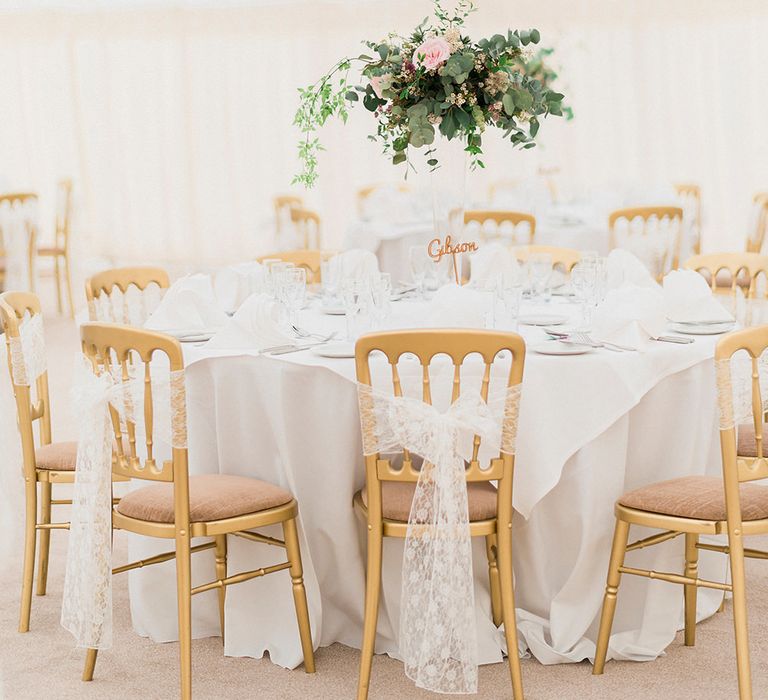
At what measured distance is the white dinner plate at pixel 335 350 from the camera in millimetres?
3021

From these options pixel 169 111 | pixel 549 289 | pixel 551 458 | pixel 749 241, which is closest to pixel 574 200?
pixel 749 241

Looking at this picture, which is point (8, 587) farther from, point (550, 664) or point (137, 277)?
point (550, 664)

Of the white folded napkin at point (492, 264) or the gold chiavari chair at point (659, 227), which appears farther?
the gold chiavari chair at point (659, 227)

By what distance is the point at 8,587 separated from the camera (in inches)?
147

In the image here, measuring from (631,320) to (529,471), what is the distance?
0.51 metres

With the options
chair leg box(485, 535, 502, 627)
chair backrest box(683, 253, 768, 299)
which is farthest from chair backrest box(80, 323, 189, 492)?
chair backrest box(683, 253, 768, 299)

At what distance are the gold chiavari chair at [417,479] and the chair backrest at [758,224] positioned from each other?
4.13 meters

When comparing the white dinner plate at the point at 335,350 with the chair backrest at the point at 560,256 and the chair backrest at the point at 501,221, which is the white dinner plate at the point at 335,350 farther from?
the chair backrest at the point at 501,221

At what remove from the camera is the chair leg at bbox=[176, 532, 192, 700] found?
2818mm

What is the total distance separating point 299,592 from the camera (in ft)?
9.97

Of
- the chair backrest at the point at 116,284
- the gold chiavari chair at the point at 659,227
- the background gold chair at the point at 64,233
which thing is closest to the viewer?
the chair backrest at the point at 116,284

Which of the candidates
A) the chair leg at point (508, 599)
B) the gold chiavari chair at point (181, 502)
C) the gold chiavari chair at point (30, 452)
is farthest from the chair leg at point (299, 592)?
the gold chiavari chair at point (30, 452)

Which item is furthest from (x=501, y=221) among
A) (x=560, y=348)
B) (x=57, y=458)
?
(x=57, y=458)

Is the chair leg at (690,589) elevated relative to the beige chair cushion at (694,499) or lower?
lower
